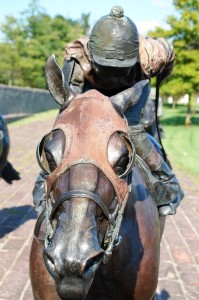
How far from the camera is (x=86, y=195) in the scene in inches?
75.5

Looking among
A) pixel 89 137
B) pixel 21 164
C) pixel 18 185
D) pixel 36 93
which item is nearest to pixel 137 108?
pixel 89 137

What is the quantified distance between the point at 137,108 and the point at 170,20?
25.2 meters

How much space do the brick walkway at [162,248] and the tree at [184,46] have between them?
15358mm

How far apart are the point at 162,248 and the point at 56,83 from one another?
4.80 metres

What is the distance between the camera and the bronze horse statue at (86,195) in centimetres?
184

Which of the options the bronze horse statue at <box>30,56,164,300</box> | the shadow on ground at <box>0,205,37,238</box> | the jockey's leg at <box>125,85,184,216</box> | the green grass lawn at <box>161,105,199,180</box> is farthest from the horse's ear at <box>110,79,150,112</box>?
the green grass lawn at <box>161,105,199,180</box>

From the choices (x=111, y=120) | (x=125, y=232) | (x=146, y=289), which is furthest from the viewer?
(x=146, y=289)

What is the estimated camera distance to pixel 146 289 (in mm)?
2932

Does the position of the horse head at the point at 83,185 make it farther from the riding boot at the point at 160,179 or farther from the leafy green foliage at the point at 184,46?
the leafy green foliage at the point at 184,46

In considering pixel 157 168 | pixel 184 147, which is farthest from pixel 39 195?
pixel 184 147

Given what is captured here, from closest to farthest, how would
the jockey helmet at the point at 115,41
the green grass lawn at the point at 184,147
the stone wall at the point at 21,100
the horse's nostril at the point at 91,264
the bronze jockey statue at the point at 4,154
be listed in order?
the horse's nostril at the point at 91,264
the jockey helmet at the point at 115,41
the bronze jockey statue at the point at 4,154
the green grass lawn at the point at 184,147
the stone wall at the point at 21,100

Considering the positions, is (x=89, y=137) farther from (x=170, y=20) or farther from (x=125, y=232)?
(x=170, y=20)

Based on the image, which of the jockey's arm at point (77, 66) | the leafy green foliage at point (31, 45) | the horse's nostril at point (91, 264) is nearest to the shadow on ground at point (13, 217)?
the jockey's arm at point (77, 66)

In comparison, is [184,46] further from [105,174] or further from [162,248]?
[105,174]
